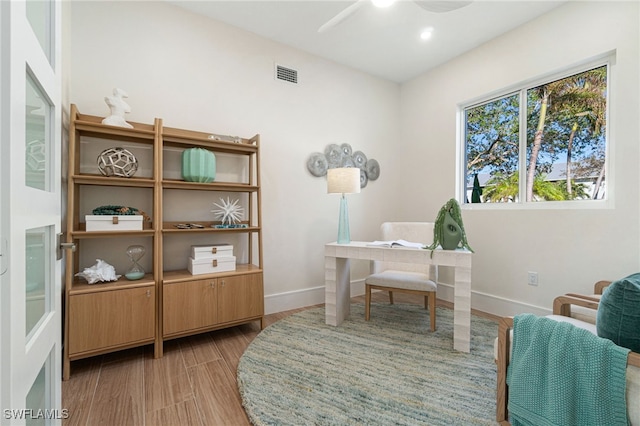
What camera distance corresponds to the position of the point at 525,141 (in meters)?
2.81

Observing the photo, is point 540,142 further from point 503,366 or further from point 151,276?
point 151,276

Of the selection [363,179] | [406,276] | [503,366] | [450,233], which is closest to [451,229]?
[450,233]

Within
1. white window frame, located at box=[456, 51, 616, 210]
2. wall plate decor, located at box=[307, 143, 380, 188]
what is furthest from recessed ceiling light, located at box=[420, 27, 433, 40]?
wall plate decor, located at box=[307, 143, 380, 188]

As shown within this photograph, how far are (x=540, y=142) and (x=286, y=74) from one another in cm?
271

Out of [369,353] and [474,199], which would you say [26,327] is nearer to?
[369,353]

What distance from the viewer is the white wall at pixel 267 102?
2.27 metres

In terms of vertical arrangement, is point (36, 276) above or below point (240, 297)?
above

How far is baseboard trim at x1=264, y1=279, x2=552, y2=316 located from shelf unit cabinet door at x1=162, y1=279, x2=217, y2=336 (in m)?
0.78

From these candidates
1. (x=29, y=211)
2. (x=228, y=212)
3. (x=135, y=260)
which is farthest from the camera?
(x=228, y=212)

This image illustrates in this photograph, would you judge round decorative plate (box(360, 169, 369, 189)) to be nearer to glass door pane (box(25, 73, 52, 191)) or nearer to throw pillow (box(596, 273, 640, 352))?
throw pillow (box(596, 273, 640, 352))

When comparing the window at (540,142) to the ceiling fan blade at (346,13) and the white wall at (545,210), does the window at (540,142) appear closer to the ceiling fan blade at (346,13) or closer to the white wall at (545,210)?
the white wall at (545,210)

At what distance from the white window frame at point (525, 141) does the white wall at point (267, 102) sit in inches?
36.1

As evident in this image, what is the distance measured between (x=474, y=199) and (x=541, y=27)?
172 centimetres

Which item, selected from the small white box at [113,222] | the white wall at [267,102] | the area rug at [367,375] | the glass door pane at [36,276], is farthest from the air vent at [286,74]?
the glass door pane at [36,276]
